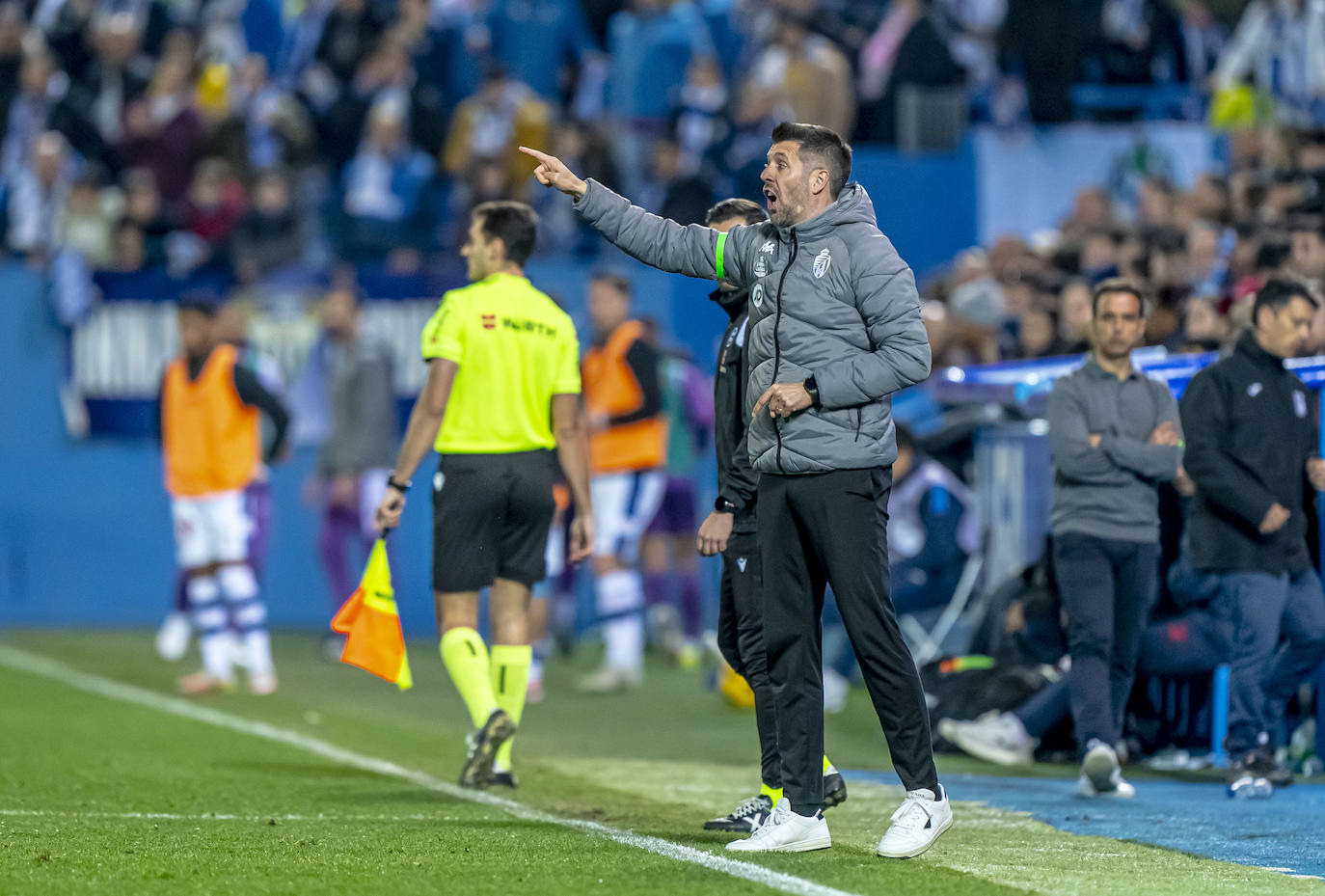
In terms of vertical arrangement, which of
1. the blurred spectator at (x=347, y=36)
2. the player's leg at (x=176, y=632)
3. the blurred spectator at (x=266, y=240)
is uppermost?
the blurred spectator at (x=347, y=36)

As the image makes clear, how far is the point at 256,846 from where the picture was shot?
625 centimetres

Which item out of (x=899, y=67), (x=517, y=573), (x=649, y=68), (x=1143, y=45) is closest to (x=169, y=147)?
(x=649, y=68)

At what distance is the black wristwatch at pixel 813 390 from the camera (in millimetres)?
5898

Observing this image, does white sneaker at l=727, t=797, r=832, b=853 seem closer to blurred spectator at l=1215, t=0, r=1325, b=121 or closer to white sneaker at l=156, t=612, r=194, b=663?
white sneaker at l=156, t=612, r=194, b=663

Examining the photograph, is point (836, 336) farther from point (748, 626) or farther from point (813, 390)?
point (748, 626)

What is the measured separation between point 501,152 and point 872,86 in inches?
122

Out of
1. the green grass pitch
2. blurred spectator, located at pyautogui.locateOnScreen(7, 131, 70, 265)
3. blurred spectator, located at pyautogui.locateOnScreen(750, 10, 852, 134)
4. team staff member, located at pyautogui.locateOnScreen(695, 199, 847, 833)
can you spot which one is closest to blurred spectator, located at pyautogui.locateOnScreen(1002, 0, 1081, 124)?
blurred spectator, located at pyautogui.locateOnScreen(750, 10, 852, 134)

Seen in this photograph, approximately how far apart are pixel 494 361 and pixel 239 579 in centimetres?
468

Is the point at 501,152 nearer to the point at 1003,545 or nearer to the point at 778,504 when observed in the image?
the point at 1003,545

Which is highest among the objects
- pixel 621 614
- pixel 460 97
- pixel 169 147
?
pixel 460 97

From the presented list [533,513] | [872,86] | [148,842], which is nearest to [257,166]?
[872,86]

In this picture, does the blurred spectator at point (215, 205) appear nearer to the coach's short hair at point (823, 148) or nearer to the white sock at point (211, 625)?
the white sock at point (211, 625)

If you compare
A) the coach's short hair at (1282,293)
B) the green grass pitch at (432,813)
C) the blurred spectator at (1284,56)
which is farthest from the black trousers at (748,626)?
the blurred spectator at (1284,56)

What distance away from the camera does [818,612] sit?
6160 mm
